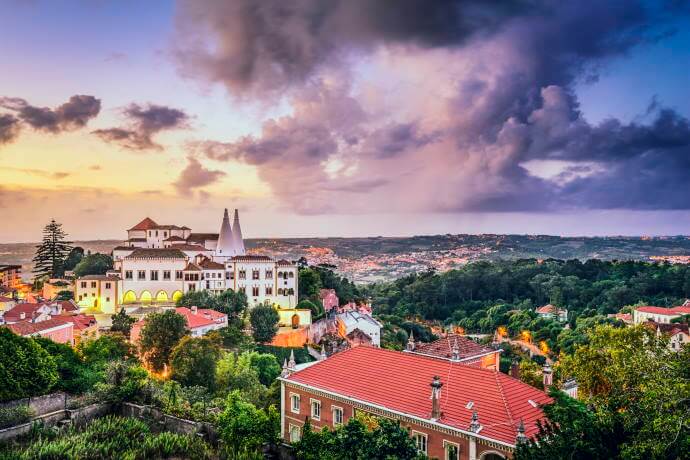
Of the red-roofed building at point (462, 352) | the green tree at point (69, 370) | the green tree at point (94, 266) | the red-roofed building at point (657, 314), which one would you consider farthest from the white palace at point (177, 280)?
the red-roofed building at point (657, 314)

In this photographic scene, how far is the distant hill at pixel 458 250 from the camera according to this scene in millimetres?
93981

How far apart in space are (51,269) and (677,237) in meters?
144

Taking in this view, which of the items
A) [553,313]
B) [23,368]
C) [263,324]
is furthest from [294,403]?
[553,313]

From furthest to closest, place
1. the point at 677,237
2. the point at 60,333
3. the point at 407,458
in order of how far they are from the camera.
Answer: the point at 677,237 < the point at 60,333 < the point at 407,458

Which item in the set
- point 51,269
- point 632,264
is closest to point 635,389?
point 51,269

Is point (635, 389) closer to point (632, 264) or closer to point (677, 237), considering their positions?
point (632, 264)

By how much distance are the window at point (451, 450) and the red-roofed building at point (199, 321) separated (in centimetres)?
2107

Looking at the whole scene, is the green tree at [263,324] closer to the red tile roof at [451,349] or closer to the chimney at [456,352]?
the red tile roof at [451,349]

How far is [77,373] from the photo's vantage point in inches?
896

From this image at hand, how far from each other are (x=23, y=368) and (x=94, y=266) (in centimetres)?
3428

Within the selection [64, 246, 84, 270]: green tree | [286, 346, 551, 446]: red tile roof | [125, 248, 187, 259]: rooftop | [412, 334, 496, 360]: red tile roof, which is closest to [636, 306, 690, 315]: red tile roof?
[412, 334, 496, 360]: red tile roof

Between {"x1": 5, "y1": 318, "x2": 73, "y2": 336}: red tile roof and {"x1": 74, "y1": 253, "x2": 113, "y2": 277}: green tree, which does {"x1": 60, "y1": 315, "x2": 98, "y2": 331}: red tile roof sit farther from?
{"x1": 74, "y1": 253, "x2": 113, "y2": 277}: green tree

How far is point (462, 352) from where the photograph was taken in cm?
2308

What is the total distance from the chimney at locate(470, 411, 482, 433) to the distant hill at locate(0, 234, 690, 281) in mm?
60320
